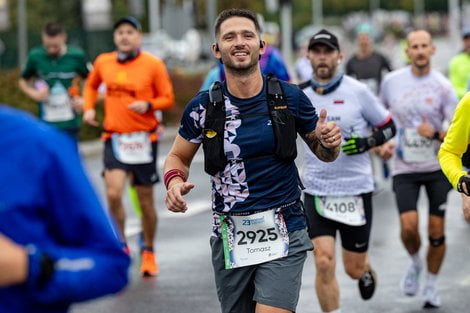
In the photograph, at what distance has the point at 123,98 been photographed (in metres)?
11.3

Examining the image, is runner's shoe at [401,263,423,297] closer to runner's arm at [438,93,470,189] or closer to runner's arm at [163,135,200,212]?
runner's arm at [438,93,470,189]

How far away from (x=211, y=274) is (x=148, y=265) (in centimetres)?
54

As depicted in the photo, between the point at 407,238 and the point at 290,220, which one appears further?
the point at 407,238

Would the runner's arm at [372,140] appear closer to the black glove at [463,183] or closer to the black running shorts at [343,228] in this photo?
the black running shorts at [343,228]

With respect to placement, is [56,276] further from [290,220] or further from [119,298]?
[119,298]

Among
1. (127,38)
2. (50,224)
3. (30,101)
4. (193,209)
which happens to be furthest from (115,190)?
(30,101)

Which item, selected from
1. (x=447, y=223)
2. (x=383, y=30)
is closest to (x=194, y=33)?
(x=383, y=30)

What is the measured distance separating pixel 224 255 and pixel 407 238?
12.1 feet

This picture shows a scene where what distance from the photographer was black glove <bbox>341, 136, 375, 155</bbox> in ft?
27.9

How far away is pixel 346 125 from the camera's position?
865cm

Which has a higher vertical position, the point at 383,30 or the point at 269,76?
the point at 269,76

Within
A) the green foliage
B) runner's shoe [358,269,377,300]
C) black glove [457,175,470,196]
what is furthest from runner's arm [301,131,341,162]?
the green foliage

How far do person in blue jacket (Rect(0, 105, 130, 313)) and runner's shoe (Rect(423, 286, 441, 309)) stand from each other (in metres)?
6.21

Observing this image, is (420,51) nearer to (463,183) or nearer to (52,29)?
(463,183)
